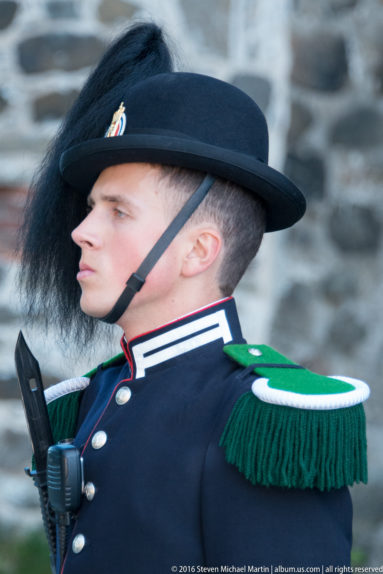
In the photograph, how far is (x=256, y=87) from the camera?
2.94m

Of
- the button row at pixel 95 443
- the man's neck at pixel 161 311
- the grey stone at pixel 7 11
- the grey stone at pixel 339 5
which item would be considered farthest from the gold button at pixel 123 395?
the grey stone at pixel 339 5

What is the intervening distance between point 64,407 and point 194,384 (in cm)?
45

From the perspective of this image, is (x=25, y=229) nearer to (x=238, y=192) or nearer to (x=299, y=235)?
(x=238, y=192)

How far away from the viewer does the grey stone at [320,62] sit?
3463 mm

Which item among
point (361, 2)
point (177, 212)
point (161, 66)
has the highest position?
point (361, 2)

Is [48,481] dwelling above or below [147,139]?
below

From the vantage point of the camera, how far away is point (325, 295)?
351cm

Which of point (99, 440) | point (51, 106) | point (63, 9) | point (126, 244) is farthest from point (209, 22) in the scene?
point (99, 440)

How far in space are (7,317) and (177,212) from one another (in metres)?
1.58

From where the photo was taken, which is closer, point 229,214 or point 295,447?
point 295,447

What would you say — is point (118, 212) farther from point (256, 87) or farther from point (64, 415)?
point (256, 87)

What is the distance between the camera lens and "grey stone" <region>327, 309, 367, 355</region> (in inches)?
136

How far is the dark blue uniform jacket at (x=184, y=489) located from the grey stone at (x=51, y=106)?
155 centimetres

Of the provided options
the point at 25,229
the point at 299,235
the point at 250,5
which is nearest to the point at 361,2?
the point at 250,5
